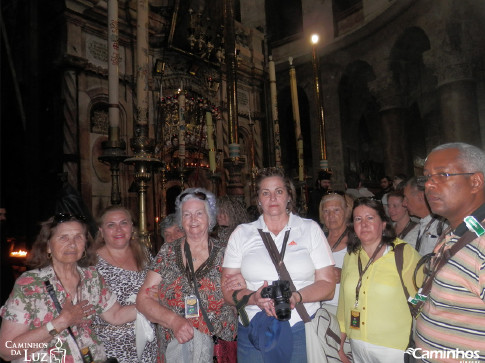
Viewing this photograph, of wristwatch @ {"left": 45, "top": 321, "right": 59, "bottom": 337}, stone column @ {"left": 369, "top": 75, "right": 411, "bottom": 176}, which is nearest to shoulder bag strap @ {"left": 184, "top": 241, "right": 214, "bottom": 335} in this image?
wristwatch @ {"left": 45, "top": 321, "right": 59, "bottom": 337}

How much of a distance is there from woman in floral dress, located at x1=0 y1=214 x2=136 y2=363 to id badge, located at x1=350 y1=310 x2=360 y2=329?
1.62 meters

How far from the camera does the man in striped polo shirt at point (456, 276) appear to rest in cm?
151

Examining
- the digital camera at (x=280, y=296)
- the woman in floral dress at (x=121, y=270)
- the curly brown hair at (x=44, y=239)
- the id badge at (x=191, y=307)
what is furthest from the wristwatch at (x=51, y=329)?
the digital camera at (x=280, y=296)

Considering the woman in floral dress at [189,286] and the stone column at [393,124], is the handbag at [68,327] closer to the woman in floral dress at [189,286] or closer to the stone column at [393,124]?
the woman in floral dress at [189,286]

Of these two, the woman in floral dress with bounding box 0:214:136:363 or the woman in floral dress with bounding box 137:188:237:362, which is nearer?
the woman in floral dress with bounding box 0:214:136:363

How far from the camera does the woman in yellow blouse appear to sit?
2.28 meters

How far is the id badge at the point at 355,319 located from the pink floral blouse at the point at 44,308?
1.73m

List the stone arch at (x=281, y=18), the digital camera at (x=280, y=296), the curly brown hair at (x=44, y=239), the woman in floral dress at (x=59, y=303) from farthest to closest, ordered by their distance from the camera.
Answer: the stone arch at (x=281, y=18)
the curly brown hair at (x=44, y=239)
the woman in floral dress at (x=59, y=303)
the digital camera at (x=280, y=296)

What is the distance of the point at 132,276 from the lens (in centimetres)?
275

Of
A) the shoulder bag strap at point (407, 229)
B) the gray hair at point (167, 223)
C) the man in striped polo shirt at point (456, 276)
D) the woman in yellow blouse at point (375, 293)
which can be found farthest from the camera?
the gray hair at point (167, 223)

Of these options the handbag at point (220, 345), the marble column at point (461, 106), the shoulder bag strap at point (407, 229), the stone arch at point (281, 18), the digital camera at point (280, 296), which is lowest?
the handbag at point (220, 345)

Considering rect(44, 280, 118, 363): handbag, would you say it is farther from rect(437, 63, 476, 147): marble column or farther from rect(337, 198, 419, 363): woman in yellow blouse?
rect(437, 63, 476, 147): marble column

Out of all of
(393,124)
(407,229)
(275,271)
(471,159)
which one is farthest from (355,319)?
(393,124)

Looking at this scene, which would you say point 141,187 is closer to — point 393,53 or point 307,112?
point 393,53
